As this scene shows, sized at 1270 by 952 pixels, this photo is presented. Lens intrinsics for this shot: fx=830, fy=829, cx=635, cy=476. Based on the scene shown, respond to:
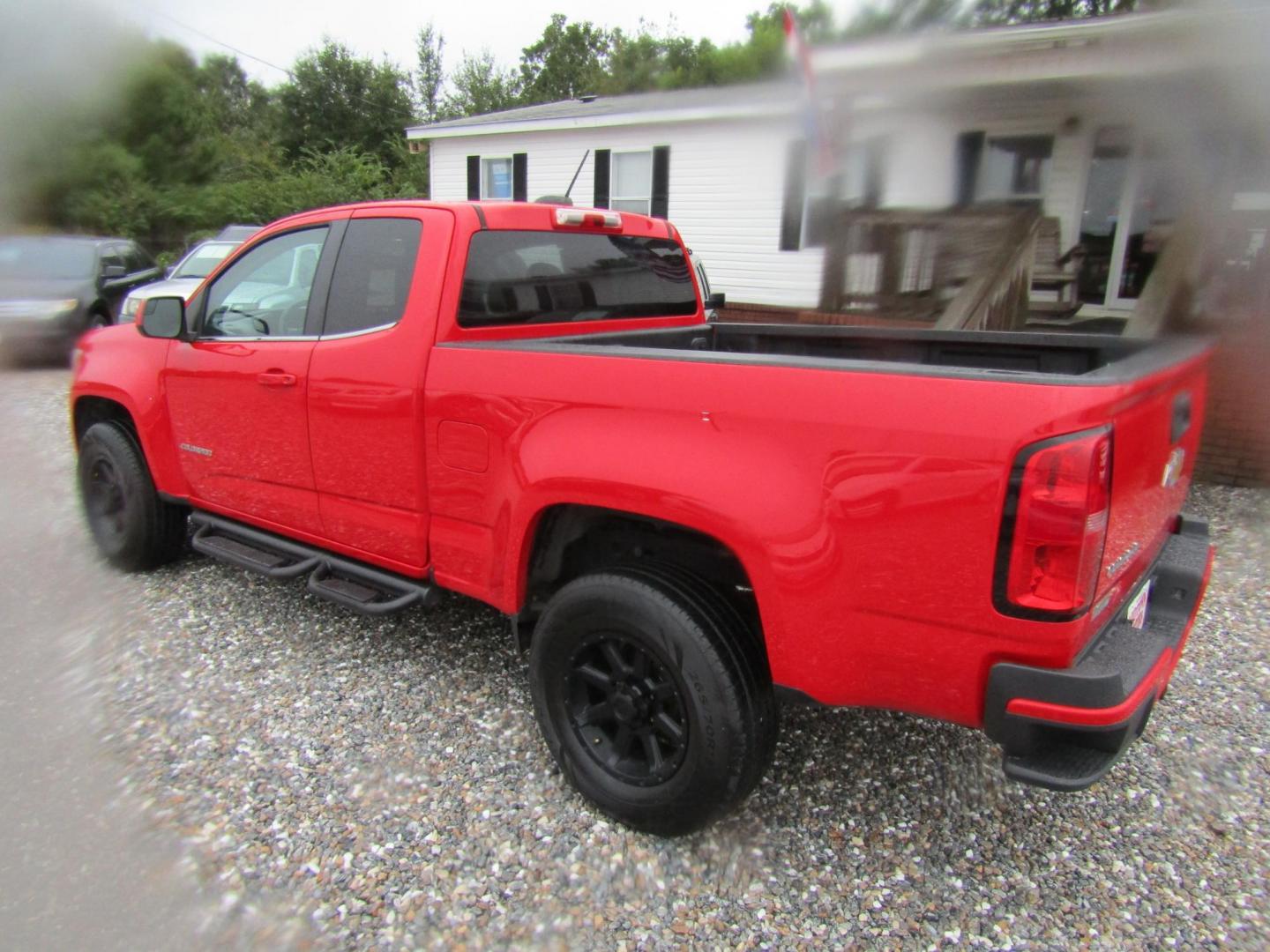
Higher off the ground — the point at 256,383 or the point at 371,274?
the point at 371,274

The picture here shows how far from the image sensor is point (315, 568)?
3.39 m

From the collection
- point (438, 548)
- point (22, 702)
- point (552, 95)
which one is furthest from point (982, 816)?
point (22, 702)

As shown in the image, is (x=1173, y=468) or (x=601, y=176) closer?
(x=1173, y=468)

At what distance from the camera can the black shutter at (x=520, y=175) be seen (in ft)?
45.5

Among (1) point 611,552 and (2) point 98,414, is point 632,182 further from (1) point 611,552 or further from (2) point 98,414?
(1) point 611,552

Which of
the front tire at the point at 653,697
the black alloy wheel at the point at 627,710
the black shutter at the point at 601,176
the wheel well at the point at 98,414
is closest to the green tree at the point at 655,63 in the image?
the front tire at the point at 653,697

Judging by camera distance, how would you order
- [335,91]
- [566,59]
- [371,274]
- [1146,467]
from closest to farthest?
[566,59], [1146,467], [335,91], [371,274]

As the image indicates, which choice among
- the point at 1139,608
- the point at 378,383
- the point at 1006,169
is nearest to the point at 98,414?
the point at 378,383

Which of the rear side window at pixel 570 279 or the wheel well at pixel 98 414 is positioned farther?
the wheel well at pixel 98 414

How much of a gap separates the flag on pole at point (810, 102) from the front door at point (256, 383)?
7.63 feet

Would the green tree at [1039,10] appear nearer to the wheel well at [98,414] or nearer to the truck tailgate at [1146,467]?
the truck tailgate at [1146,467]

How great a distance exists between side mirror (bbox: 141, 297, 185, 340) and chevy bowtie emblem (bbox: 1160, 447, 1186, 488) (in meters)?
3.86

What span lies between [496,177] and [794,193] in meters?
14.3

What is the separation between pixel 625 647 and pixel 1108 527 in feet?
4.30
